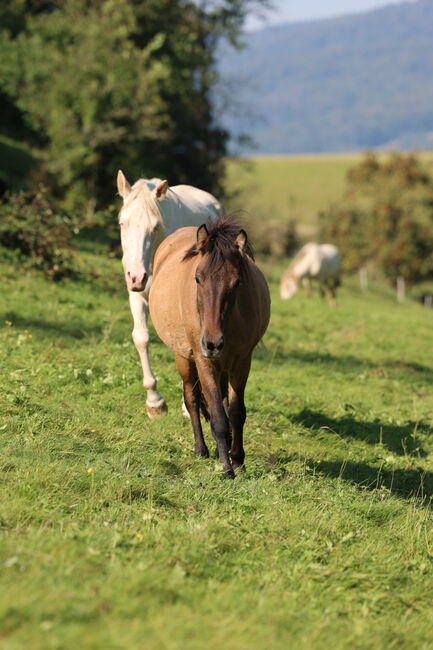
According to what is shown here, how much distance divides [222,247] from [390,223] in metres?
41.8

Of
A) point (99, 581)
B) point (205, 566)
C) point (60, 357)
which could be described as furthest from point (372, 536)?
point (60, 357)

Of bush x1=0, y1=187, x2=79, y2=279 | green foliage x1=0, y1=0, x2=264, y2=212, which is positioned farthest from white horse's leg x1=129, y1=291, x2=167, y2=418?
green foliage x1=0, y1=0, x2=264, y2=212

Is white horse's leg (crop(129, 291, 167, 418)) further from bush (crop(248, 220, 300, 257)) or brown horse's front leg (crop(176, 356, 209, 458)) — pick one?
bush (crop(248, 220, 300, 257))

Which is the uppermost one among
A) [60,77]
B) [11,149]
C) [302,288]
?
[60,77]

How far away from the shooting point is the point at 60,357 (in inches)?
365

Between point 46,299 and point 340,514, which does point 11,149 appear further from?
point 340,514

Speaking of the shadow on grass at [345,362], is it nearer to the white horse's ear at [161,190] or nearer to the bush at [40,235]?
the bush at [40,235]

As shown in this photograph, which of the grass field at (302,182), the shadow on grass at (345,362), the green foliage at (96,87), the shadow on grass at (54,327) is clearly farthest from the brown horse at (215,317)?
the grass field at (302,182)

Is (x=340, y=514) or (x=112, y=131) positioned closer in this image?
(x=340, y=514)

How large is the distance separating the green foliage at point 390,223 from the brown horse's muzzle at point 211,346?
39.9 m

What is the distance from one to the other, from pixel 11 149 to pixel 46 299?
60.8 feet

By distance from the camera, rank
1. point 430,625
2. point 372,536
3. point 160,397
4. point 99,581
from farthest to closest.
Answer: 1. point 160,397
2. point 372,536
3. point 430,625
4. point 99,581

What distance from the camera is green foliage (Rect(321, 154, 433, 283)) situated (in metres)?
44.6

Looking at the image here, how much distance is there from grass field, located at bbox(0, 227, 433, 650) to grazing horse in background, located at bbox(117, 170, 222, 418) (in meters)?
0.46
